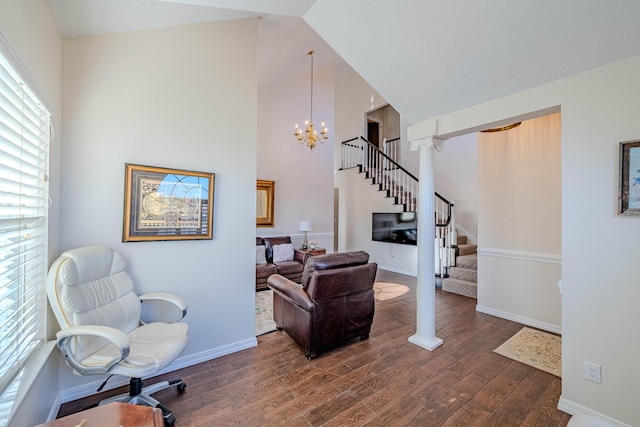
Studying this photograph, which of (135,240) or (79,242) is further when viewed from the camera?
(135,240)

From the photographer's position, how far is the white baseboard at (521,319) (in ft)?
10.5

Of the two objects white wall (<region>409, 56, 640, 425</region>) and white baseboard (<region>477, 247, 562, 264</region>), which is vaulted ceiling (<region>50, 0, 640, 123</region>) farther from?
white baseboard (<region>477, 247, 562, 264</region>)

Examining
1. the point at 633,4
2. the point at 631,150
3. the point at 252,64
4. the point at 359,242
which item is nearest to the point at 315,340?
the point at 631,150

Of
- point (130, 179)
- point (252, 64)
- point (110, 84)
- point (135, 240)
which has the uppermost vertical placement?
point (252, 64)

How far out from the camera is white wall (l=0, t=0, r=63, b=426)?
1270 mm

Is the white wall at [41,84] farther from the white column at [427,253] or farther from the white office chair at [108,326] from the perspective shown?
the white column at [427,253]

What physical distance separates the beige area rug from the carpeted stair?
131cm

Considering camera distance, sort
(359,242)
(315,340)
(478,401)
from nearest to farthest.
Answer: (478,401)
(315,340)
(359,242)

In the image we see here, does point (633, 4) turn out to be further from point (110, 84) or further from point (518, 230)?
point (110, 84)

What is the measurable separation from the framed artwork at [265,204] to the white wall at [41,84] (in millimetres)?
3702

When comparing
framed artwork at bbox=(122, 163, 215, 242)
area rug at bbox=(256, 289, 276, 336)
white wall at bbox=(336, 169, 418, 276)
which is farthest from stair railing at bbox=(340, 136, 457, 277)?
framed artwork at bbox=(122, 163, 215, 242)

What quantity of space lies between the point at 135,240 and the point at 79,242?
35 cm

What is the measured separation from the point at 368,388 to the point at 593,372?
1545 mm

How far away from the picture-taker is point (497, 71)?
82.7 inches
